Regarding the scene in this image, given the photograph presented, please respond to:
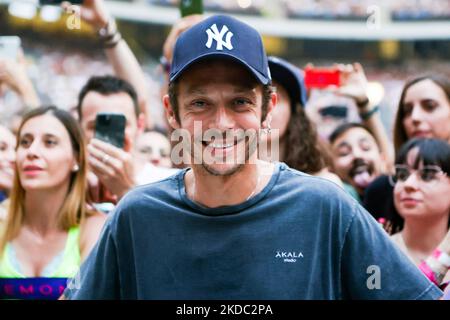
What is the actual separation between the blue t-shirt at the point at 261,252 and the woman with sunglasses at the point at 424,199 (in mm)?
1170

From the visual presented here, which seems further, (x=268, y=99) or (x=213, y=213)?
(x=268, y=99)

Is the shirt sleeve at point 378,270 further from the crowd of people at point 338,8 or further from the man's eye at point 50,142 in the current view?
the crowd of people at point 338,8

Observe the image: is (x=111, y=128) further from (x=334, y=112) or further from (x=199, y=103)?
(x=334, y=112)

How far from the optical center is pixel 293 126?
10.1 feet

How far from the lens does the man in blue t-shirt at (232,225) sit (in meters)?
1.66

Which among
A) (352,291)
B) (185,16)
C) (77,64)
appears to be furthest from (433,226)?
(77,64)

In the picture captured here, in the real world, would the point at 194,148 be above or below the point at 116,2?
below

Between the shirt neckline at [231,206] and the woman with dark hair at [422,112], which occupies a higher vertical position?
the woman with dark hair at [422,112]

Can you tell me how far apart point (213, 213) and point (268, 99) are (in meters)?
0.36

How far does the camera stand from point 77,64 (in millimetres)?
21344

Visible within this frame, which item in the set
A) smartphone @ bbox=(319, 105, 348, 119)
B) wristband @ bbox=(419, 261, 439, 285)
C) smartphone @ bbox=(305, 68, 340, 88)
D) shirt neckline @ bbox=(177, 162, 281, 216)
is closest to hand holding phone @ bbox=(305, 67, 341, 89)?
smartphone @ bbox=(305, 68, 340, 88)

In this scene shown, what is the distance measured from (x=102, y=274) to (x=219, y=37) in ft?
2.26

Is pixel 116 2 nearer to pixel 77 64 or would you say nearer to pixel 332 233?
pixel 77 64

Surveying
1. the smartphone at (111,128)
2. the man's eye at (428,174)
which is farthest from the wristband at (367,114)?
the smartphone at (111,128)
